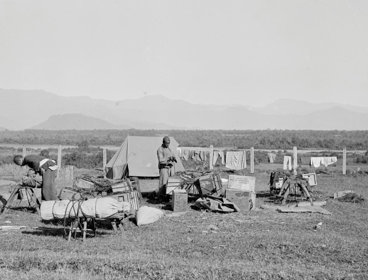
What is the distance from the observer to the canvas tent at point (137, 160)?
1814 cm

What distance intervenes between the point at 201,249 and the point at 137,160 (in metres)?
9.12

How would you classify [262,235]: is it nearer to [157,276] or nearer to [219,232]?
[219,232]

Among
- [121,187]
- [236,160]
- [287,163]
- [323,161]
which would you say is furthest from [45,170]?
[323,161]

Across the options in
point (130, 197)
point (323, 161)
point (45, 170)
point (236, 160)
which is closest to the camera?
point (130, 197)

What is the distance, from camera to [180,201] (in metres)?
14.3

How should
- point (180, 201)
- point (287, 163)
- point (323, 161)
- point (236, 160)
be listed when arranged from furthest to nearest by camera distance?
point (323, 161) < point (287, 163) < point (236, 160) < point (180, 201)

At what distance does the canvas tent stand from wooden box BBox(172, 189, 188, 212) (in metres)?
3.87

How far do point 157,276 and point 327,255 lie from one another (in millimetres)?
3433

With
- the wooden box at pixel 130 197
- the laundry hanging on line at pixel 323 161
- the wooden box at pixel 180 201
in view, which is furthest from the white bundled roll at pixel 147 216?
the laundry hanging on line at pixel 323 161

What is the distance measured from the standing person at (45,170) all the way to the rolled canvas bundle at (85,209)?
2.58 m

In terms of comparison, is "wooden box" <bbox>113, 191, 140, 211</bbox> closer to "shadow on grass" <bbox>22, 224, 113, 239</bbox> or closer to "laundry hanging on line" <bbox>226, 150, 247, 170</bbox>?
"shadow on grass" <bbox>22, 224, 113, 239</bbox>

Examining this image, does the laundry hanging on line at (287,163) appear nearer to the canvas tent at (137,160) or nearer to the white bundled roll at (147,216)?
the canvas tent at (137,160)

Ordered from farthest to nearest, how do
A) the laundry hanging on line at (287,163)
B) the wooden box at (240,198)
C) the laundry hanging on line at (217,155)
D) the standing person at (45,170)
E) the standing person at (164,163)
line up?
the laundry hanging on line at (217,155) < the laundry hanging on line at (287,163) < the standing person at (164,163) < the wooden box at (240,198) < the standing person at (45,170)

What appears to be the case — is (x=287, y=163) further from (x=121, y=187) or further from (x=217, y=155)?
(x=121, y=187)
